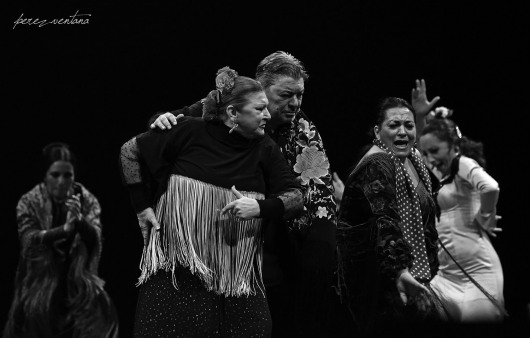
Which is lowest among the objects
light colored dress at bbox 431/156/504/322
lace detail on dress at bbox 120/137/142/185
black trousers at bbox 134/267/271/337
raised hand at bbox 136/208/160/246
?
light colored dress at bbox 431/156/504/322

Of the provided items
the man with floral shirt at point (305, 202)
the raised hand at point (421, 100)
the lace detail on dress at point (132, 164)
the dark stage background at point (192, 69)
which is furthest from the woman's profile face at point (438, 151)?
the lace detail on dress at point (132, 164)

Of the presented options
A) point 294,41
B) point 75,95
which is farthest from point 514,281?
Answer: point 75,95

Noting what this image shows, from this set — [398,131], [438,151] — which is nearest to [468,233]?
[438,151]

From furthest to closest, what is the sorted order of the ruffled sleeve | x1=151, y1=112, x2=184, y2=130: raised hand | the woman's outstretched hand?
1. the ruffled sleeve
2. the woman's outstretched hand
3. x1=151, y1=112, x2=184, y2=130: raised hand

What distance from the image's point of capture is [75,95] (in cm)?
452

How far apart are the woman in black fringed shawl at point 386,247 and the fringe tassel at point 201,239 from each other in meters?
0.47

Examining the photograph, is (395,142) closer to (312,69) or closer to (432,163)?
(432,163)

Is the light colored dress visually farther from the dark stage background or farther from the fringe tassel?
the fringe tassel

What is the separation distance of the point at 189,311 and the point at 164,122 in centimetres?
53

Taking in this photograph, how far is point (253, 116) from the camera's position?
2.46m

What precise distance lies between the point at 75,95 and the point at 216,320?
2.41 metres

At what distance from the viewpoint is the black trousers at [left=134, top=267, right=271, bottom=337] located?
2.37 meters

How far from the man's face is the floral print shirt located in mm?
60

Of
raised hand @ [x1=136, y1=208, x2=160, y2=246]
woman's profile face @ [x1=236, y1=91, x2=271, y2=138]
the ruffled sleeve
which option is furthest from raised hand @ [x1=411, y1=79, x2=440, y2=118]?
raised hand @ [x1=136, y1=208, x2=160, y2=246]
